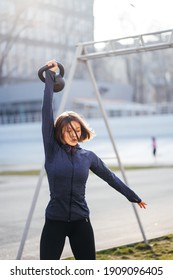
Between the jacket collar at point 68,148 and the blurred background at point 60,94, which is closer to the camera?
the jacket collar at point 68,148

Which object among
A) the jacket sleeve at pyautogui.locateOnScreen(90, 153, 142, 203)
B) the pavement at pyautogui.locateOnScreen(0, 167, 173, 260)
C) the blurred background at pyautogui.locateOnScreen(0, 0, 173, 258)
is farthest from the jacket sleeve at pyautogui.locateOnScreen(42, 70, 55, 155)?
the blurred background at pyautogui.locateOnScreen(0, 0, 173, 258)

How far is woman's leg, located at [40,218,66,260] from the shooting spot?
2.82 meters

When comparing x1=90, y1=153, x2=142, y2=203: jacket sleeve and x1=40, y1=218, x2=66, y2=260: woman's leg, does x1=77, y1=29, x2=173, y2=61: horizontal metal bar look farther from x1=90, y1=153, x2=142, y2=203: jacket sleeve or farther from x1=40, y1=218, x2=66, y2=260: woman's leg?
x1=40, y1=218, x2=66, y2=260: woman's leg

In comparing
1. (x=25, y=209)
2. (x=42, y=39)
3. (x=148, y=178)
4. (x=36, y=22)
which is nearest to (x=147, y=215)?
(x=25, y=209)

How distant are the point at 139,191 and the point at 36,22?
22.2 meters

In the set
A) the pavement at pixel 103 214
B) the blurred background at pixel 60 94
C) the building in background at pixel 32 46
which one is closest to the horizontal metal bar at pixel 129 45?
the pavement at pixel 103 214

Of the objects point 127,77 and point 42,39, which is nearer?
point 42,39

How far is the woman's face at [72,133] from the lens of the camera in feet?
9.34

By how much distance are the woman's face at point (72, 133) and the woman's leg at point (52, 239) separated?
387 millimetres

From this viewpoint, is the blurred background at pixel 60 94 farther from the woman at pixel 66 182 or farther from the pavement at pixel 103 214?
the woman at pixel 66 182

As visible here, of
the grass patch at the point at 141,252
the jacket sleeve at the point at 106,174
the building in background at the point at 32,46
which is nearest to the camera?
the jacket sleeve at the point at 106,174

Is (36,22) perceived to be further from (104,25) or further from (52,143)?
(52,143)
